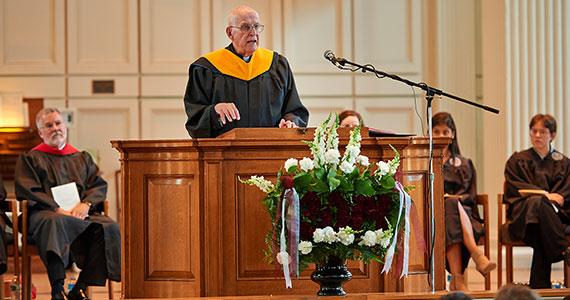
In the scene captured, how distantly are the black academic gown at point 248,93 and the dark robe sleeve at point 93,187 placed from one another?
1.68 m

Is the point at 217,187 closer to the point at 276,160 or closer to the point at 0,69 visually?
the point at 276,160

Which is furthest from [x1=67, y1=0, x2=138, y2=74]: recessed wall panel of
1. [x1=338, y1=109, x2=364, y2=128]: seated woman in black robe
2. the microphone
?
the microphone

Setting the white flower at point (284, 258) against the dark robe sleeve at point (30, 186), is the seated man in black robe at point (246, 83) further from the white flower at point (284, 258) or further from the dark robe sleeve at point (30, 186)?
the dark robe sleeve at point (30, 186)

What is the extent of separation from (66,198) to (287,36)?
369 cm

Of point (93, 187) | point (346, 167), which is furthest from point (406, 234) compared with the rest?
point (93, 187)

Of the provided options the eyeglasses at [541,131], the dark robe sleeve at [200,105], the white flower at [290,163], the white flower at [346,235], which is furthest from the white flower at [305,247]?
the eyeglasses at [541,131]

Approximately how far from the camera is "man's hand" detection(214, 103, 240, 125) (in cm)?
639

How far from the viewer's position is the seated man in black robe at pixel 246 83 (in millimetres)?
6848

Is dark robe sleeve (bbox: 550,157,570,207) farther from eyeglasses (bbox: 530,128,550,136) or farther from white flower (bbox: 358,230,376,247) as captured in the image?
white flower (bbox: 358,230,376,247)

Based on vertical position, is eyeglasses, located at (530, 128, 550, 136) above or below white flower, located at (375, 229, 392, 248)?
above

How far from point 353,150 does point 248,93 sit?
1.59 metres

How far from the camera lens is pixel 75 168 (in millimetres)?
8562

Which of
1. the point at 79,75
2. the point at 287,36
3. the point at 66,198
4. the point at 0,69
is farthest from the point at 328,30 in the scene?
the point at 66,198

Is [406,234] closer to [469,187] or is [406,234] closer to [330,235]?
[330,235]
